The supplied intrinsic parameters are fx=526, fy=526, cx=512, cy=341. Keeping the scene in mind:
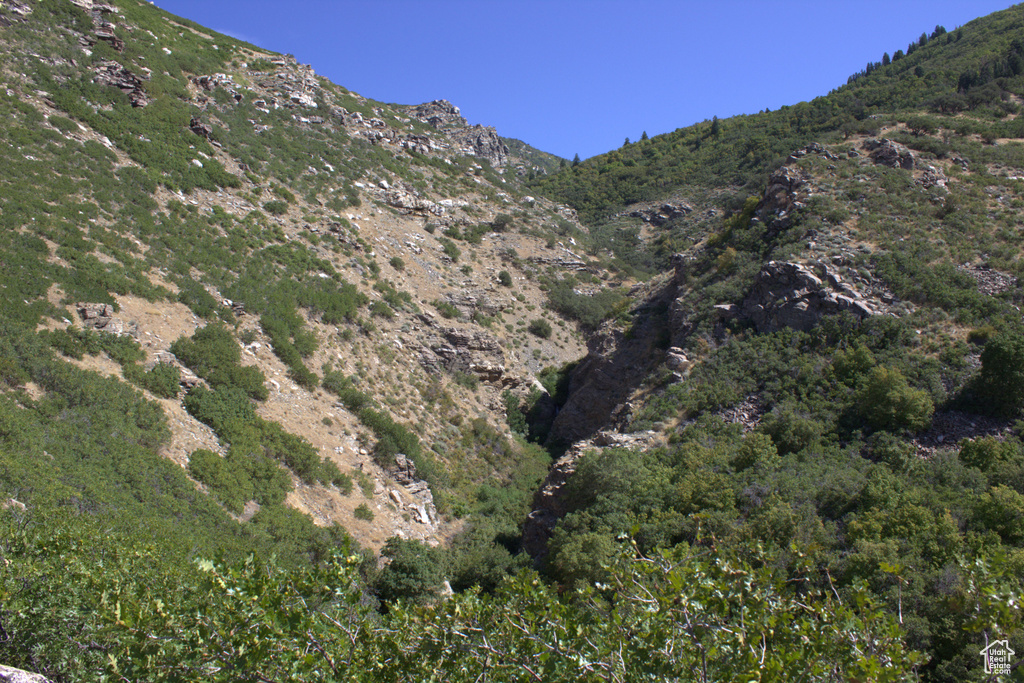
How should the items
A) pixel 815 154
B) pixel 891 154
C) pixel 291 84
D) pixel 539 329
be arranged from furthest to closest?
pixel 291 84
pixel 539 329
pixel 815 154
pixel 891 154

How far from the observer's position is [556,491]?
53.0 feet

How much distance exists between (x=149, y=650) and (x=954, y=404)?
58.4ft

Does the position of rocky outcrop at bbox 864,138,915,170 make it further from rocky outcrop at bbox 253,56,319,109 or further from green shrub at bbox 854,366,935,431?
rocky outcrop at bbox 253,56,319,109

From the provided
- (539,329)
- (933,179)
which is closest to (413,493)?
(539,329)

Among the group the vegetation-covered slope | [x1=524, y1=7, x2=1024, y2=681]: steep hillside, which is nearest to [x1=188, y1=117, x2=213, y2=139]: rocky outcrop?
the vegetation-covered slope

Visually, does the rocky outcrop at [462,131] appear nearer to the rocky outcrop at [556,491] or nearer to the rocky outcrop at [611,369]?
the rocky outcrop at [611,369]

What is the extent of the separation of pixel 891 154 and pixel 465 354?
71.2 feet

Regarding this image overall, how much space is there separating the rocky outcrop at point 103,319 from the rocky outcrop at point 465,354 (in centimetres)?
1075

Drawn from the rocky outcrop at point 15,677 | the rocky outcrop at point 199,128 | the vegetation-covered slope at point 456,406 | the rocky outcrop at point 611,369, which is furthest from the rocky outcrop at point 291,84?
the rocky outcrop at point 15,677

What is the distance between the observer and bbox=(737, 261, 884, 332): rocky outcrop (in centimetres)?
1795

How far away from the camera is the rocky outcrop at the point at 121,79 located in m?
23.1

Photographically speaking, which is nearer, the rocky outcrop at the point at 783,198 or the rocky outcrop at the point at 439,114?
the rocky outcrop at the point at 783,198

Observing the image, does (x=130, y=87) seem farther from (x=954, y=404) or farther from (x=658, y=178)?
(x=658, y=178)

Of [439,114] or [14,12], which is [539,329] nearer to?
[14,12]
